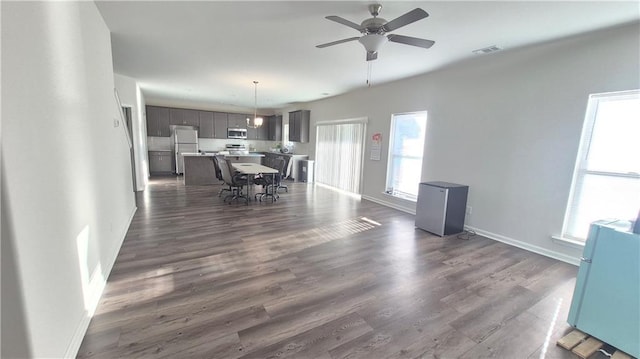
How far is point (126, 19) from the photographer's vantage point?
2812 millimetres

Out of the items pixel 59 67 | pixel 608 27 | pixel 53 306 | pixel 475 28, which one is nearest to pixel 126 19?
pixel 59 67

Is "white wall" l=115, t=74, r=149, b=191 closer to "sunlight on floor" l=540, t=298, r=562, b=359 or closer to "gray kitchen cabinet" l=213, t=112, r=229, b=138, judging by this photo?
"gray kitchen cabinet" l=213, t=112, r=229, b=138

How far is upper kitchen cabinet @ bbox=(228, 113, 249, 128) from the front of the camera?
10.0 metres

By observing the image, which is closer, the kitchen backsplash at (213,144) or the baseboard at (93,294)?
the baseboard at (93,294)

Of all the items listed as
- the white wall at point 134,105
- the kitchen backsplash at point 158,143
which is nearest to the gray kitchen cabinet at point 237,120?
the kitchen backsplash at point 158,143

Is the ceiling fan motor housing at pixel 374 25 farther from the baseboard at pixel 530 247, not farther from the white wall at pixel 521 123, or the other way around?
the baseboard at pixel 530 247

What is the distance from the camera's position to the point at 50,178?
1426 millimetres

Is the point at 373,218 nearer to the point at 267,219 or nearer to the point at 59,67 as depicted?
the point at 267,219

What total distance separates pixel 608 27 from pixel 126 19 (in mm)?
5027

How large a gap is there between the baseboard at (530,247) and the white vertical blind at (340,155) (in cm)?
312

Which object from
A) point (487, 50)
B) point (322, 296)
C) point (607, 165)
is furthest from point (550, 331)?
point (487, 50)

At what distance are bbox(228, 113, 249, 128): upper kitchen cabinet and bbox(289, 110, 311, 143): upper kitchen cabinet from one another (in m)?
2.43

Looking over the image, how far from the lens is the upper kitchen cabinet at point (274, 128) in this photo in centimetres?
1018

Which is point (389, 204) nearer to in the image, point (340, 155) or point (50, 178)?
point (340, 155)
